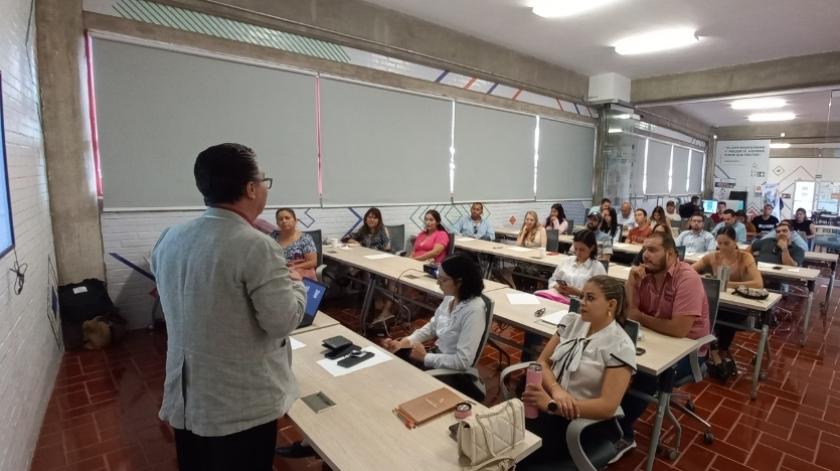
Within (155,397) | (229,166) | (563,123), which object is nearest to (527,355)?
(229,166)

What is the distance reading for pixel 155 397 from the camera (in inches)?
121

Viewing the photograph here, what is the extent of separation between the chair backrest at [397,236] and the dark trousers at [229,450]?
4613mm

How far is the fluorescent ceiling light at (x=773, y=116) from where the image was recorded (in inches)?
430

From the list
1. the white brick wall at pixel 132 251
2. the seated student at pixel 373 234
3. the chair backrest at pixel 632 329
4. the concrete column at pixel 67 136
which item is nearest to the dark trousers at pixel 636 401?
the chair backrest at pixel 632 329

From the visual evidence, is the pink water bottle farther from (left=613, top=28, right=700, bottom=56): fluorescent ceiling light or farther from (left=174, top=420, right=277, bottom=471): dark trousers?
(left=613, top=28, right=700, bottom=56): fluorescent ceiling light

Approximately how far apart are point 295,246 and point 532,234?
3528 mm

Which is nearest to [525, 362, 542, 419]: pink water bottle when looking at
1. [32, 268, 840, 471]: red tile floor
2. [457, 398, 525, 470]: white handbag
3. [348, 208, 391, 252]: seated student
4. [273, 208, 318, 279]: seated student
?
[457, 398, 525, 470]: white handbag

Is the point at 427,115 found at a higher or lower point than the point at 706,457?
higher

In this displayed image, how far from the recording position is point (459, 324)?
2.26m

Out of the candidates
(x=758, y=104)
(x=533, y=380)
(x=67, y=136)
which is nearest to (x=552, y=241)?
(x=533, y=380)

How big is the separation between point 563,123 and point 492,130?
7.12ft

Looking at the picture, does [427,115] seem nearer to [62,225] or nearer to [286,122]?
[286,122]

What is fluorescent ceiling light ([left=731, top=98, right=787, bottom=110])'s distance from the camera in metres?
9.13

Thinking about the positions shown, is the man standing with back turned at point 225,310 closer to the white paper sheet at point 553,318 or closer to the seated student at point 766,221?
the white paper sheet at point 553,318
